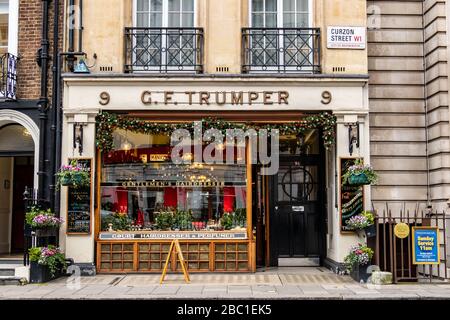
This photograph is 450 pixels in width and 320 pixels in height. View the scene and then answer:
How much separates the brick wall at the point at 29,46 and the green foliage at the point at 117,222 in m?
3.22

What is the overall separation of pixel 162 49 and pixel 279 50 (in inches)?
104

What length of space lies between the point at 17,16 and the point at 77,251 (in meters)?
5.62

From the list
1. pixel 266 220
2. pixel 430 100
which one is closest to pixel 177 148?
pixel 266 220

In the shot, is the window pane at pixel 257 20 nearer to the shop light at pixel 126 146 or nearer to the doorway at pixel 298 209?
the doorway at pixel 298 209

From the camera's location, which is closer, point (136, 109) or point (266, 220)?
point (136, 109)

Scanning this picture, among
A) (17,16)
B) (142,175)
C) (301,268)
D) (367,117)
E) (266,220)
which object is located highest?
(17,16)

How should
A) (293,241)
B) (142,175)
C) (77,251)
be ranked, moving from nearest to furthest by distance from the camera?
(77,251), (142,175), (293,241)

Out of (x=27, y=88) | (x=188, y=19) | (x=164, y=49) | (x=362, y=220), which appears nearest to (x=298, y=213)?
(x=362, y=220)

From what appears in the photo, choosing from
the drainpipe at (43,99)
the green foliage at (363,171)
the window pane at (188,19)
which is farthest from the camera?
the window pane at (188,19)

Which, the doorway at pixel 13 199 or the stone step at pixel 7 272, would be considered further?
the doorway at pixel 13 199

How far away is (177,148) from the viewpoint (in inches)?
559

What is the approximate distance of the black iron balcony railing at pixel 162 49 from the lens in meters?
13.8

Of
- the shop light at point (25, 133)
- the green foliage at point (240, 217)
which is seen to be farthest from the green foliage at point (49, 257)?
the green foliage at point (240, 217)

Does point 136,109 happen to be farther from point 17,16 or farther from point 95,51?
point 17,16
